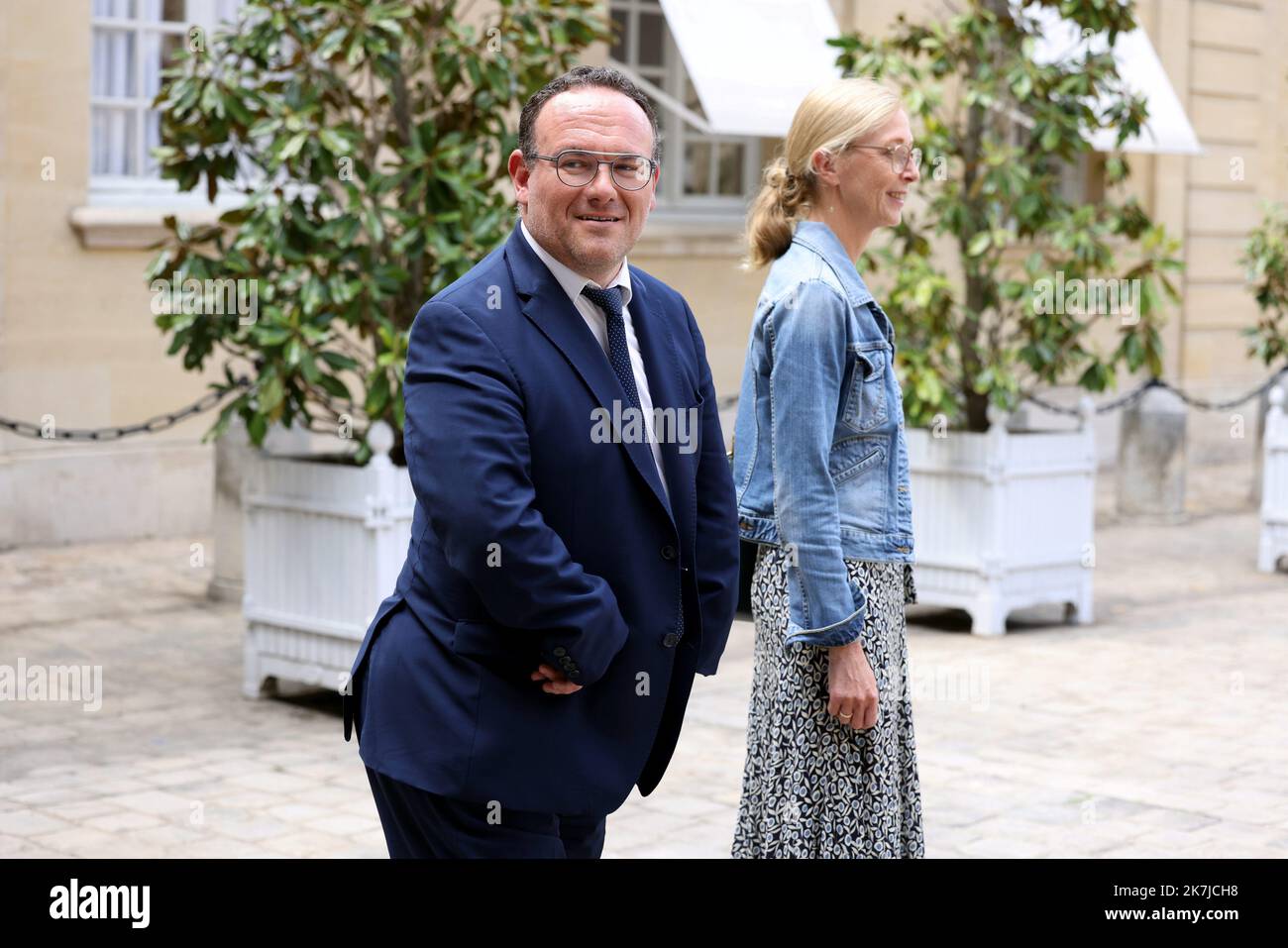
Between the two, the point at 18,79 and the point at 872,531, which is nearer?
the point at 872,531

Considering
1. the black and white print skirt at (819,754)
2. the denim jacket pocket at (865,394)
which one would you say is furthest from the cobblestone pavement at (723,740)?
the denim jacket pocket at (865,394)

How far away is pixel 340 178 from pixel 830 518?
382 centimetres

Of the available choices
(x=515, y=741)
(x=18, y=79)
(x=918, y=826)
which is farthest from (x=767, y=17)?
(x=515, y=741)

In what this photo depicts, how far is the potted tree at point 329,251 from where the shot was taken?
6.83 meters

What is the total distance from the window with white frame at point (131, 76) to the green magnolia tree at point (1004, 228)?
4.53 m

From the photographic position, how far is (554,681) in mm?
2680

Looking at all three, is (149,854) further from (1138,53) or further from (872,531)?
(1138,53)

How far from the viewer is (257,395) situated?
6.93 m

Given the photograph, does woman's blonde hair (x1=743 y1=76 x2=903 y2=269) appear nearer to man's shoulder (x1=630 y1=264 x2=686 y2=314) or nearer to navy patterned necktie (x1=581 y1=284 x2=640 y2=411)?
man's shoulder (x1=630 y1=264 x2=686 y2=314)

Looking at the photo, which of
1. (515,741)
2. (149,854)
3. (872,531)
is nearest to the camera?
(515,741)

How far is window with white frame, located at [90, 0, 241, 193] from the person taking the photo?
441 inches

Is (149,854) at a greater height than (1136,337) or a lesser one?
lesser

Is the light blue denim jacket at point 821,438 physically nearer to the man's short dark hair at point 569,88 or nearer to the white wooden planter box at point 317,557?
the man's short dark hair at point 569,88

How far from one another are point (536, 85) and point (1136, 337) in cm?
341
